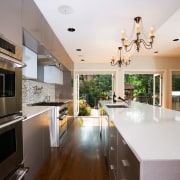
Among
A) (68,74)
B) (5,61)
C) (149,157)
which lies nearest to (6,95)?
(5,61)

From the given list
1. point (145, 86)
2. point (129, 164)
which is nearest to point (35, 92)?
point (129, 164)

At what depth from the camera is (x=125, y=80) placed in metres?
8.07

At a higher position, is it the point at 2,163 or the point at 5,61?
the point at 5,61

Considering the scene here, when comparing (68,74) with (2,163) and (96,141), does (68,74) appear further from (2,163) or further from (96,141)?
(2,163)

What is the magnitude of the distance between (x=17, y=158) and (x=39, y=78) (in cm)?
281

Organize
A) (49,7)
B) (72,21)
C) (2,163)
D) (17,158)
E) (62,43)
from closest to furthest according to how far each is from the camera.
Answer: (2,163), (17,158), (49,7), (72,21), (62,43)

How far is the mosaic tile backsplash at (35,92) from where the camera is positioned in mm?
3601

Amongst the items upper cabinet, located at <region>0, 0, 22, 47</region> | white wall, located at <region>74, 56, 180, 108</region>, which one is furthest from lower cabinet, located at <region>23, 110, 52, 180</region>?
white wall, located at <region>74, 56, 180, 108</region>

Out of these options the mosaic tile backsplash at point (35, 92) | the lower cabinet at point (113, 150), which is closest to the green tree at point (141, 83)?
the mosaic tile backsplash at point (35, 92)

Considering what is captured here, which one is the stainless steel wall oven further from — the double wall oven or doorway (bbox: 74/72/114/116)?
doorway (bbox: 74/72/114/116)

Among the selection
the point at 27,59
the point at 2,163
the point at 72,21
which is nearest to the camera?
the point at 2,163

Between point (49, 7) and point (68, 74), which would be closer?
point (49, 7)

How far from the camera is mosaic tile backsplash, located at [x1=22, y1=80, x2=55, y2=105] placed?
360cm

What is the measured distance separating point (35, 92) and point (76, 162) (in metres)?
2.00
